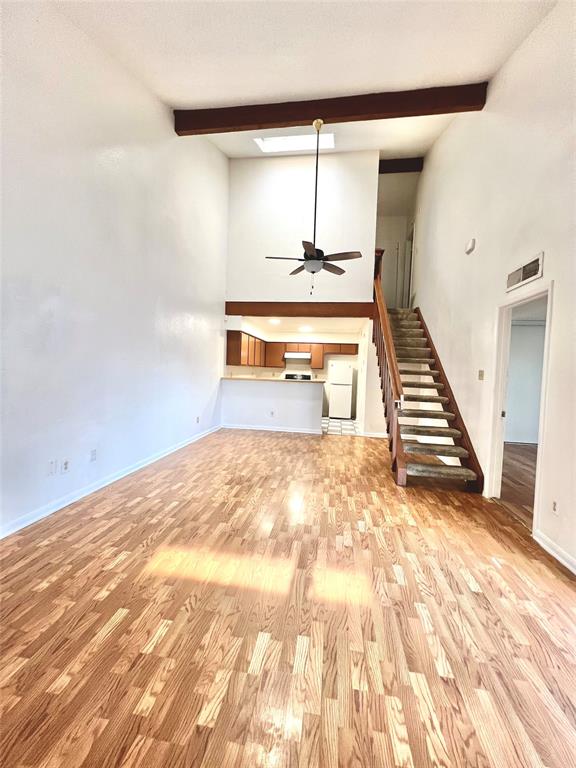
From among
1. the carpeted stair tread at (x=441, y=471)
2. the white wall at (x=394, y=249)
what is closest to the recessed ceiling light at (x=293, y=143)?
the white wall at (x=394, y=249)

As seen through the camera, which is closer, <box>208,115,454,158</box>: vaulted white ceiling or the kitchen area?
<box>208,115,454,158</box>: vaulted white ceiling

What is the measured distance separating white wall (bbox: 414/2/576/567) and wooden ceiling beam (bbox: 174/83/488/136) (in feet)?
1.14

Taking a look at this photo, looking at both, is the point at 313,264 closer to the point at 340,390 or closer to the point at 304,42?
the point at 304,42

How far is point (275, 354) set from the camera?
9844 mm

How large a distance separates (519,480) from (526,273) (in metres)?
2.71

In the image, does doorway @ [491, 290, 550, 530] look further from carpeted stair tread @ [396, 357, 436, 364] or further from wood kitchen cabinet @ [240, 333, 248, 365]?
wood kitchen cabinet @ [240, 333, 248, 365]

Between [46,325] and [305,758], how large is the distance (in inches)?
125

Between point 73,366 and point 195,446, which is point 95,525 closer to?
point 73,366

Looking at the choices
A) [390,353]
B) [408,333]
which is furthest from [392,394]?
[408,333]

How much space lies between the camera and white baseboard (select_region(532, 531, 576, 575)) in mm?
2414

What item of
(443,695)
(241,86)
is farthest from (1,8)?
(443,695)

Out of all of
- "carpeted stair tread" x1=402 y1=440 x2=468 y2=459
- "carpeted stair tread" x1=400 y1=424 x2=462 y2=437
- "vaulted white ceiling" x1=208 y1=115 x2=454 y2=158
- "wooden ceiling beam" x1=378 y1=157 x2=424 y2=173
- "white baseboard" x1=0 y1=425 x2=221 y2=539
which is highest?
"wooden ceiling beam" x1=378 y1=157 x2=424 y2=173

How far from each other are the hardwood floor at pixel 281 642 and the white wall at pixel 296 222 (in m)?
4.71

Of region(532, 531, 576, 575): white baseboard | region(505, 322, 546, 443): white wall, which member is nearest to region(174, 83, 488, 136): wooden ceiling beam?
region(505, 322, 546, 443): white wall
